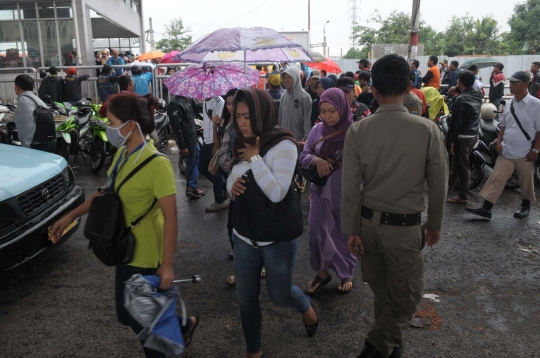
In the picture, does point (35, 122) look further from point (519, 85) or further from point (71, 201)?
point (519, 85)

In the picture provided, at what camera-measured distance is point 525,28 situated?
43062 millimetres

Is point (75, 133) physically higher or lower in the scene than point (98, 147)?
higher

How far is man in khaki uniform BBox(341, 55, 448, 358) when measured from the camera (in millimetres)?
2680

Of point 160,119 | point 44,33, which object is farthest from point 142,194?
point 44,33

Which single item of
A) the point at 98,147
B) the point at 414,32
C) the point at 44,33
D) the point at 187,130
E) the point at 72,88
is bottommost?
the point at 98,147

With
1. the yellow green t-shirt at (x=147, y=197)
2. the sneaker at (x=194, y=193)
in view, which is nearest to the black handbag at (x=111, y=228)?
the yellow green t-shirt at (x=147, y=197)

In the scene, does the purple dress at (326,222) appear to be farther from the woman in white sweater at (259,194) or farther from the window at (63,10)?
the window at (63,10)

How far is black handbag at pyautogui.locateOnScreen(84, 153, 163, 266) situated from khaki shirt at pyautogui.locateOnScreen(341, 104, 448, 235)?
44.6 inches

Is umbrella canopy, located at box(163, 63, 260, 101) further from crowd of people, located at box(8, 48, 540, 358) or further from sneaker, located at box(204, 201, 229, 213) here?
crowd of people, located at box(8, 48, 540, 358)

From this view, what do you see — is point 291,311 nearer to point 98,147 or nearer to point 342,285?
point 342,285

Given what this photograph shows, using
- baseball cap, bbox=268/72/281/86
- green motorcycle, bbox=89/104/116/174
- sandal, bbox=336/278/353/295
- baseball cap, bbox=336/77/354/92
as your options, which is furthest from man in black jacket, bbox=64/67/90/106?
sandal, bbox=336/278/353/295

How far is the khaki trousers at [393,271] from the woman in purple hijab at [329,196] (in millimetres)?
1042

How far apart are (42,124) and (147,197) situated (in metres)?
4.86

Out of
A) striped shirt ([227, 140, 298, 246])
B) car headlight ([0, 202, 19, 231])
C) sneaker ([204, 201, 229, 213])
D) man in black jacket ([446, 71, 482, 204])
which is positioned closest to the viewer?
striped shirt ([227, 140, 298, 246])
